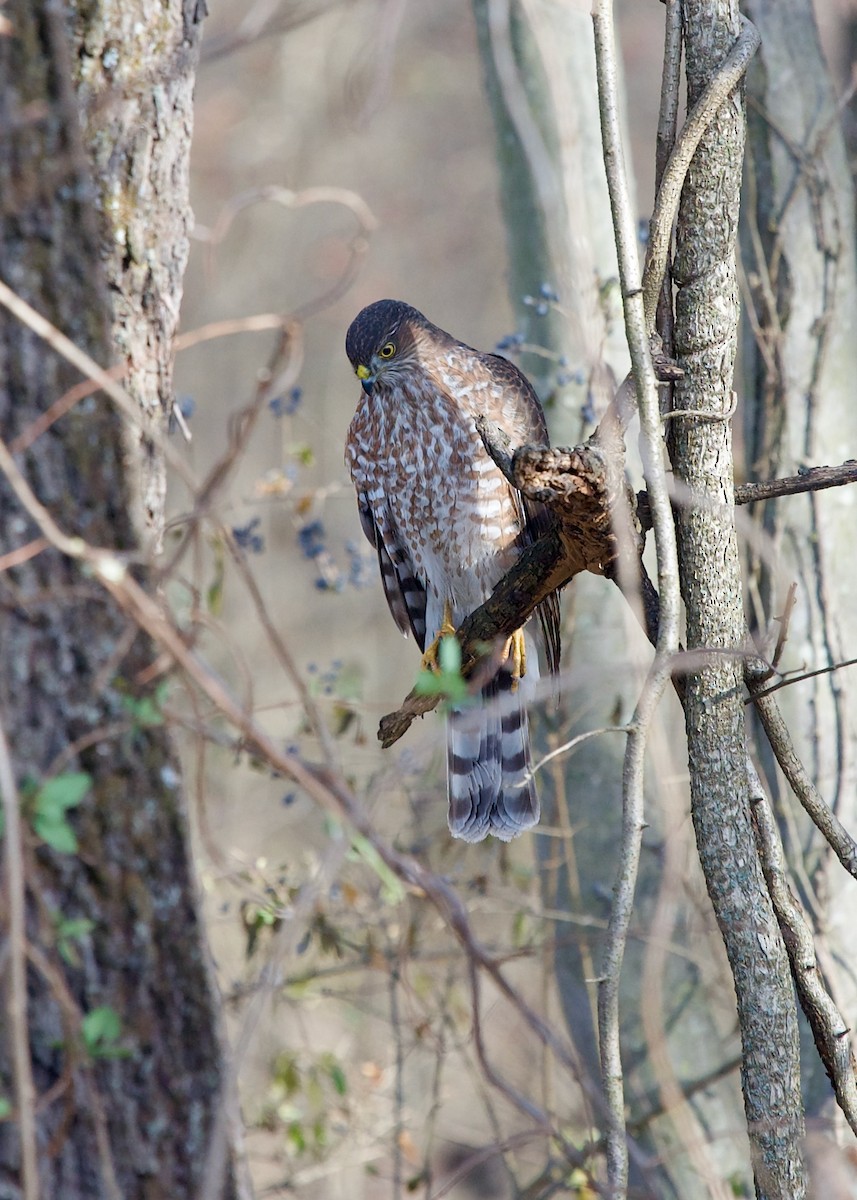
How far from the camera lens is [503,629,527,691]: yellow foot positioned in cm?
362

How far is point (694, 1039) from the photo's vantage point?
3.86 m

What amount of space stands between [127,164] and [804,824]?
2596mm

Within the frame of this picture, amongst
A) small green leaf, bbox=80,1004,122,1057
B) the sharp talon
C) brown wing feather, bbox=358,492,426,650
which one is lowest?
small green leaf, bbox=80,1004,122,1057

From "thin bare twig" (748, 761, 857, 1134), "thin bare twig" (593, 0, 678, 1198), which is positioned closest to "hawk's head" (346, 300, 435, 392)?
"thin bare twig" (593, 0, 678, 1198)

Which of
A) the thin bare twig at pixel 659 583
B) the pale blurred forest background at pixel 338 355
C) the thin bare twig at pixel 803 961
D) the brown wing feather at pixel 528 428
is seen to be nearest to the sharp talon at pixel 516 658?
the brown wing feather at pixel 528 428

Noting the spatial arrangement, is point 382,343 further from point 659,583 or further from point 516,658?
point 659,583

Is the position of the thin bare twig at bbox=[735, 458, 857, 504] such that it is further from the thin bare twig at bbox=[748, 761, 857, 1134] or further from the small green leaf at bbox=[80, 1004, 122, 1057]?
the small green leaf at bbox=[80, 1004, 122, 1057]

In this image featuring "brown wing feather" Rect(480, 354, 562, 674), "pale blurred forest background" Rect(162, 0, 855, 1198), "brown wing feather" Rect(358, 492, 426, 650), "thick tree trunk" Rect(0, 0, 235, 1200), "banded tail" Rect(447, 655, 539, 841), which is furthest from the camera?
"pale blurred forest background" Rect(162, 0, 855, 1198)

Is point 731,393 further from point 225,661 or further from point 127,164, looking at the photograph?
point 225,661

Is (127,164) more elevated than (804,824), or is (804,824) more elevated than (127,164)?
(127,164)

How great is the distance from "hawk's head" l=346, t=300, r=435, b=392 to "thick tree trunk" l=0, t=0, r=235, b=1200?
1603 mm

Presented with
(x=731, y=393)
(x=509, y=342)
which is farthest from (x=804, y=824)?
(x=731, y=393)

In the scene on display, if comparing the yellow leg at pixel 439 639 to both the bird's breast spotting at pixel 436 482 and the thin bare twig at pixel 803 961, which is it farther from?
the thin bare twig at pixel 803 961

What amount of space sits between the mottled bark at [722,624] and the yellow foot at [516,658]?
1603mm
